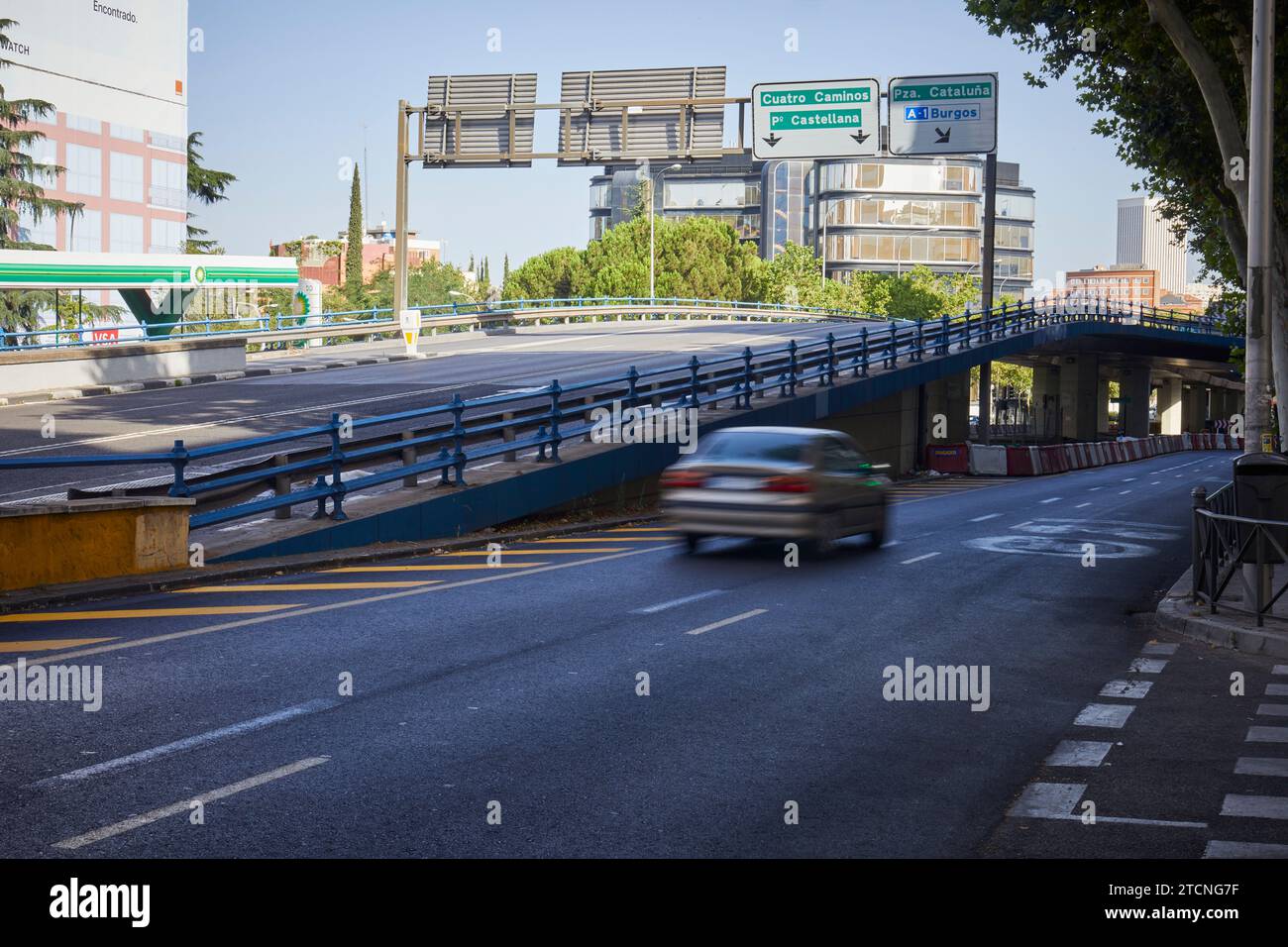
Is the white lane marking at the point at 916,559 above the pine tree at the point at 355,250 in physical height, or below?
below

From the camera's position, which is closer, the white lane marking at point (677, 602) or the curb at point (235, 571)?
the curb at point (235, 571)

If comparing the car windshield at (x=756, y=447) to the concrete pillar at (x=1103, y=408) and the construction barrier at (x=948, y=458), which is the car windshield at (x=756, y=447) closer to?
the construction barrier at (x=948, y=458)

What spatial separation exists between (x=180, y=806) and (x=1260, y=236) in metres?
13.4

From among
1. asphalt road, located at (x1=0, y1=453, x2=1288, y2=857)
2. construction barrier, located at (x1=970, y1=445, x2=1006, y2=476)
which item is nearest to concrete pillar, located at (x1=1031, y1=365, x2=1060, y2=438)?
construction barrier, located at (x1=970, y1=445, x2=1006, y2=476)

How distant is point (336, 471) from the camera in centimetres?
1648

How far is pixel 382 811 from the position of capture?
6.72 m

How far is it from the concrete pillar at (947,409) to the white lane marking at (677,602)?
30.4 metres

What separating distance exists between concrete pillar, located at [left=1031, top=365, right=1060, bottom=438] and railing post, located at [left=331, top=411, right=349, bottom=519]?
71455mm

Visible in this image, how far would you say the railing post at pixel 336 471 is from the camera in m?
Answer: 16.3

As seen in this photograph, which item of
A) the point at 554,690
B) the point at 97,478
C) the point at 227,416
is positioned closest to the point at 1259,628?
the point at 554,690

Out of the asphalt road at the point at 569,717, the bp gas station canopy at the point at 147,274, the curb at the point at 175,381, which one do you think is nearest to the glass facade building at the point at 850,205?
the bp gas station canopy at the point at 147,274

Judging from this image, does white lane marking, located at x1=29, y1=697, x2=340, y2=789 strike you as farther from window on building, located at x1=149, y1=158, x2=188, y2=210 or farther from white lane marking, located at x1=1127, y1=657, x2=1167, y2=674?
window on building, located at x1=149, y1=158, x2=188, y2=210

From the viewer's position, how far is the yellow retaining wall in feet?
42.3
